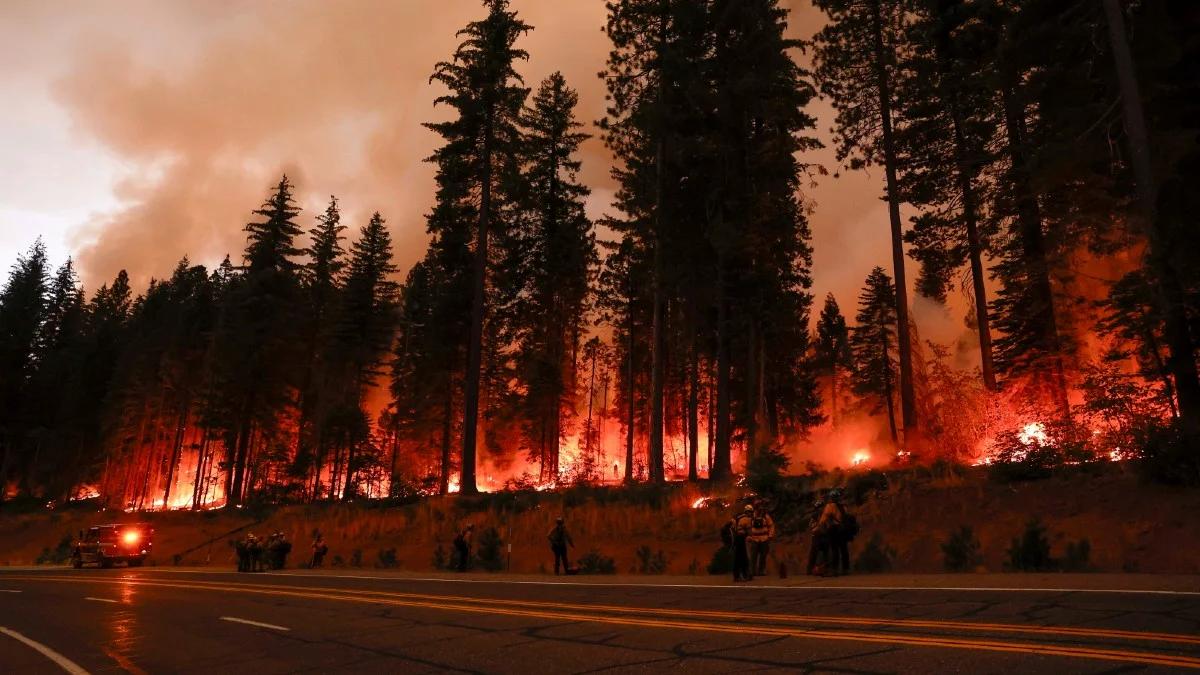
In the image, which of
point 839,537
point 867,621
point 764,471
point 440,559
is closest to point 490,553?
point 440,559

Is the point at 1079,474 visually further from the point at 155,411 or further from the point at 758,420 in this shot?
the point at 155,411

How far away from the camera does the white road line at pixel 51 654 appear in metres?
7.84

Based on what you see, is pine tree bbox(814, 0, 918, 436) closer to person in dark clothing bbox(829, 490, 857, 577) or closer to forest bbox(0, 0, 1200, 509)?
forest bbox(0, 0, 1200, 509)

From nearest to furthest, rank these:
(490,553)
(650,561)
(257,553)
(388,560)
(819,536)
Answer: (819,536), (650,561), (490,553), (388,560), (257,553)

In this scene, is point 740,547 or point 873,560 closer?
point 740,547

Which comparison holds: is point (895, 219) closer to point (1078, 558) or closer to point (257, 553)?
point (1078, 558)

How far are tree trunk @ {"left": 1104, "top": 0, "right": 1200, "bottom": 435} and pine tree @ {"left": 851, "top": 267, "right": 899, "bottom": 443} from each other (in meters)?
47.9

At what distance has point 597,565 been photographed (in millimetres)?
19000

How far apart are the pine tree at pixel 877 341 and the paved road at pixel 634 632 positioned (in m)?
54.6

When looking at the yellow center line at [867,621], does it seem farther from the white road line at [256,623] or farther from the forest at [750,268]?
the forest at [750,268]

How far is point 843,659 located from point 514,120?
2981cm

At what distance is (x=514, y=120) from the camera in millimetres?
32219

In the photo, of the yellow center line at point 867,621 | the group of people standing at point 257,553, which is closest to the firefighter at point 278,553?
the group of people standing at point 257,553

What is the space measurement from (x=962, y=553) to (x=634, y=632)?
812cm
